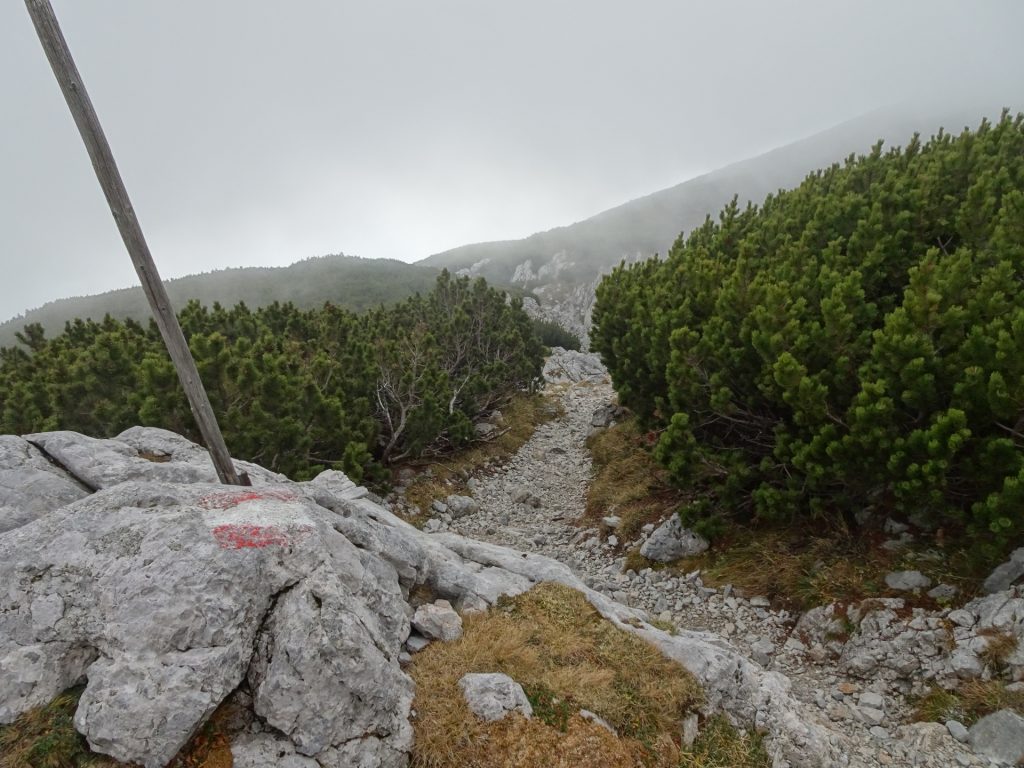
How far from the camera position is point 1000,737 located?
15.9ft

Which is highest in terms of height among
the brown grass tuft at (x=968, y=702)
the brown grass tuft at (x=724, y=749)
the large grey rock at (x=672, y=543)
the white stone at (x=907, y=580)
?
the brown grass tuft at (x=724, y=749)

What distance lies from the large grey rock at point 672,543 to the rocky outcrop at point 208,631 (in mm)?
3930

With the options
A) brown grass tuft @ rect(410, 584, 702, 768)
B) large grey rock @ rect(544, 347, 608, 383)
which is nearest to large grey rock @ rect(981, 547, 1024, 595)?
brown grass tuft @ rect(410, 584, 702, 768)

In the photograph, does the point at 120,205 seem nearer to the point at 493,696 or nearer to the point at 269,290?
the point at 493,696

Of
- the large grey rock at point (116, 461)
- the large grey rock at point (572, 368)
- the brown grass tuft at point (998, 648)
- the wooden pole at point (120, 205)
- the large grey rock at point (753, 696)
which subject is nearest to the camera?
the wooden pole at point (120, 205)

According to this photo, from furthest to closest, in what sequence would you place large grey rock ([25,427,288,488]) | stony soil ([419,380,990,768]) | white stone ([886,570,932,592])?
white stone ([886,570,932,592]) → large grey rock ([25,427,288,488]) → stony soil ([419,380,990,768])

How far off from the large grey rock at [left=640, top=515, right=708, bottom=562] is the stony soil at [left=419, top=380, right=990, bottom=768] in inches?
16.4

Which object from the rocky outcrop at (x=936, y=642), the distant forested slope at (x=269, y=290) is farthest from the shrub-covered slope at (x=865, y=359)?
the distant forested slope at (x=269, y=290)

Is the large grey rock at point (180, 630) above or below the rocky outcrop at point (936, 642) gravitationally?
above

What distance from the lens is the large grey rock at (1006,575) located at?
5945 mm

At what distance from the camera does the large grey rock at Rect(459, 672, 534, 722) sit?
4.34 meters

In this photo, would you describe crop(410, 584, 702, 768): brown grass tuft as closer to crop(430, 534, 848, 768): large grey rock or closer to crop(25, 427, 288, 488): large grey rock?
crop(430, 534, 848, 768): large grey rock

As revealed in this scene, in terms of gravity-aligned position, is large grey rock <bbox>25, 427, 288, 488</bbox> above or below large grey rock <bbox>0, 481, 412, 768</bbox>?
above

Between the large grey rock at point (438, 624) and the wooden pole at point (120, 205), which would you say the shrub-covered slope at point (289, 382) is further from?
the large grey rock at point (438, 624)
